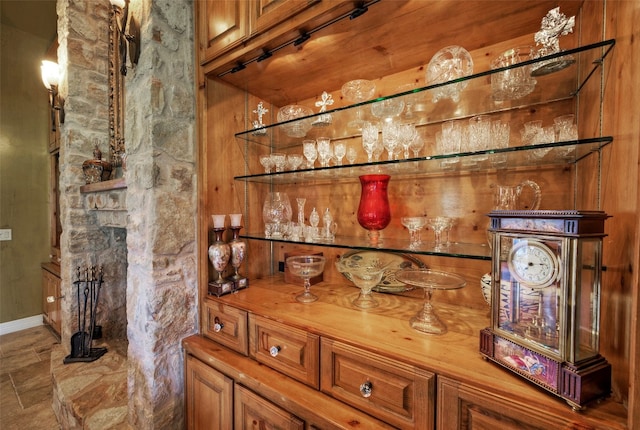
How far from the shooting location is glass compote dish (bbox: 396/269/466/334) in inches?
36.3

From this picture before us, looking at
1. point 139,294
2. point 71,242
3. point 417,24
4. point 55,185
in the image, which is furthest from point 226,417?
point 55,185

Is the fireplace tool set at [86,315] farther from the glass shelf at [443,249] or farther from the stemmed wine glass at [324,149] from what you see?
the stemmed wine glass at [324,149]

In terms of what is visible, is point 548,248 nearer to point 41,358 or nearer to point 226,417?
point 226,417

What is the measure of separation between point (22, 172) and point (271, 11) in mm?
3737

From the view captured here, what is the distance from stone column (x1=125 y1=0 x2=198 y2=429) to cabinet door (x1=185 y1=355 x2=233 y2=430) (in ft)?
0.21

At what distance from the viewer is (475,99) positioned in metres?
1.06

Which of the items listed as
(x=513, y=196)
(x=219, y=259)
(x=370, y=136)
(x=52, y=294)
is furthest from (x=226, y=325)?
(x=52, y=294)

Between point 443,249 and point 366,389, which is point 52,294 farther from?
point 443,249

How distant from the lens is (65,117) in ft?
6.84

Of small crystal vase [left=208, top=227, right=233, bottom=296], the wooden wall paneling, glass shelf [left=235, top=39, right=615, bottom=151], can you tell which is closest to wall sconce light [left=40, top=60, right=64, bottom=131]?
glass shelf [left=235, top=39, right=615, bottom=151]

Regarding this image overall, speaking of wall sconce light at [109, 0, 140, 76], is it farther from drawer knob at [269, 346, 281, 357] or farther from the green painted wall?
the green painted wall

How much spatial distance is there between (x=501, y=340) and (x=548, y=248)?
0.93ft

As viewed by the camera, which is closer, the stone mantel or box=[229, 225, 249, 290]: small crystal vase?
box=[229, 225, 249, 290]: small crystal vase

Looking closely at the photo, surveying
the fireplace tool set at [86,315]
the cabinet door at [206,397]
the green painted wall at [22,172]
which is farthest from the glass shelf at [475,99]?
the green painted wall at [22,172]
